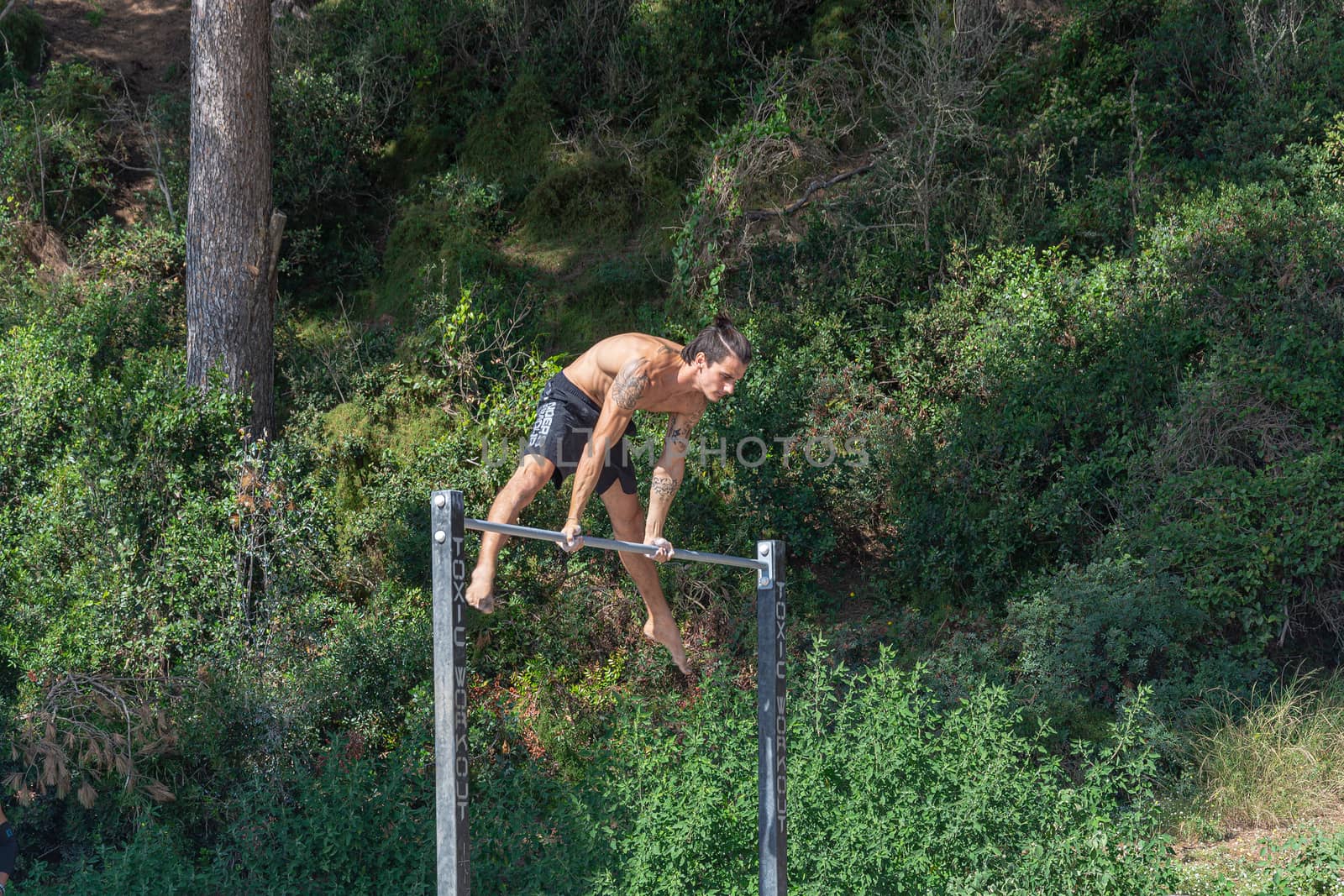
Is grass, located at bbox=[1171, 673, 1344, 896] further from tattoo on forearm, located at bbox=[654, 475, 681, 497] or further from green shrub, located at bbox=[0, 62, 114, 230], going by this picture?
green shrub, located at bbox=[0, 62, 114, 230]

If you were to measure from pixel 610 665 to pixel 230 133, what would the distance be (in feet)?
16.7

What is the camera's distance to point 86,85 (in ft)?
40.4

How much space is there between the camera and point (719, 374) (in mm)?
4902

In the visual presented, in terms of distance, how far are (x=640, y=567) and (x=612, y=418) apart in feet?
3.47

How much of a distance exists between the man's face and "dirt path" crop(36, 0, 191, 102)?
10.8m

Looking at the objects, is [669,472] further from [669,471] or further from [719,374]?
[719,374]

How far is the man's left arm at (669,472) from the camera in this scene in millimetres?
5133

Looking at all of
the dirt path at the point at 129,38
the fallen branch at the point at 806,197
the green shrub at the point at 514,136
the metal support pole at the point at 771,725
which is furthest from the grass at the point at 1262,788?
the dirt path at the point at 129,38

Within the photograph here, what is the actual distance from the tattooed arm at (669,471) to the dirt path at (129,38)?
10529 millimetres


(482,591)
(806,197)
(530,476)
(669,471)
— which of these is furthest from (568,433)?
(806,197)

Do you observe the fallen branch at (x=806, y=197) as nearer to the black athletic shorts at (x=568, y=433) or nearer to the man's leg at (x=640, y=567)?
the man's leg at (x=640, y=567)

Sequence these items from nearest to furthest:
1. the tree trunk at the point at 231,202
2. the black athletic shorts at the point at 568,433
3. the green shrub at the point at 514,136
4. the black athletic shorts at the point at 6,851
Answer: the black athletic shorts at the point at 6,851
the black athletic shorts at the point at 568,433
the tree trunk at the point at 231,202
the green shrub at the point at 514,136

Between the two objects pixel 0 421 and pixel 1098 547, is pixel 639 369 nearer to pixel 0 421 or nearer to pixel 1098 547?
pixel 1098 547

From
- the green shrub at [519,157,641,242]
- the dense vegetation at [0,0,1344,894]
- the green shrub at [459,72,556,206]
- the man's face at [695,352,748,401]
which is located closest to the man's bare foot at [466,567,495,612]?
the dense vegetation at [0,0,1344,894]
